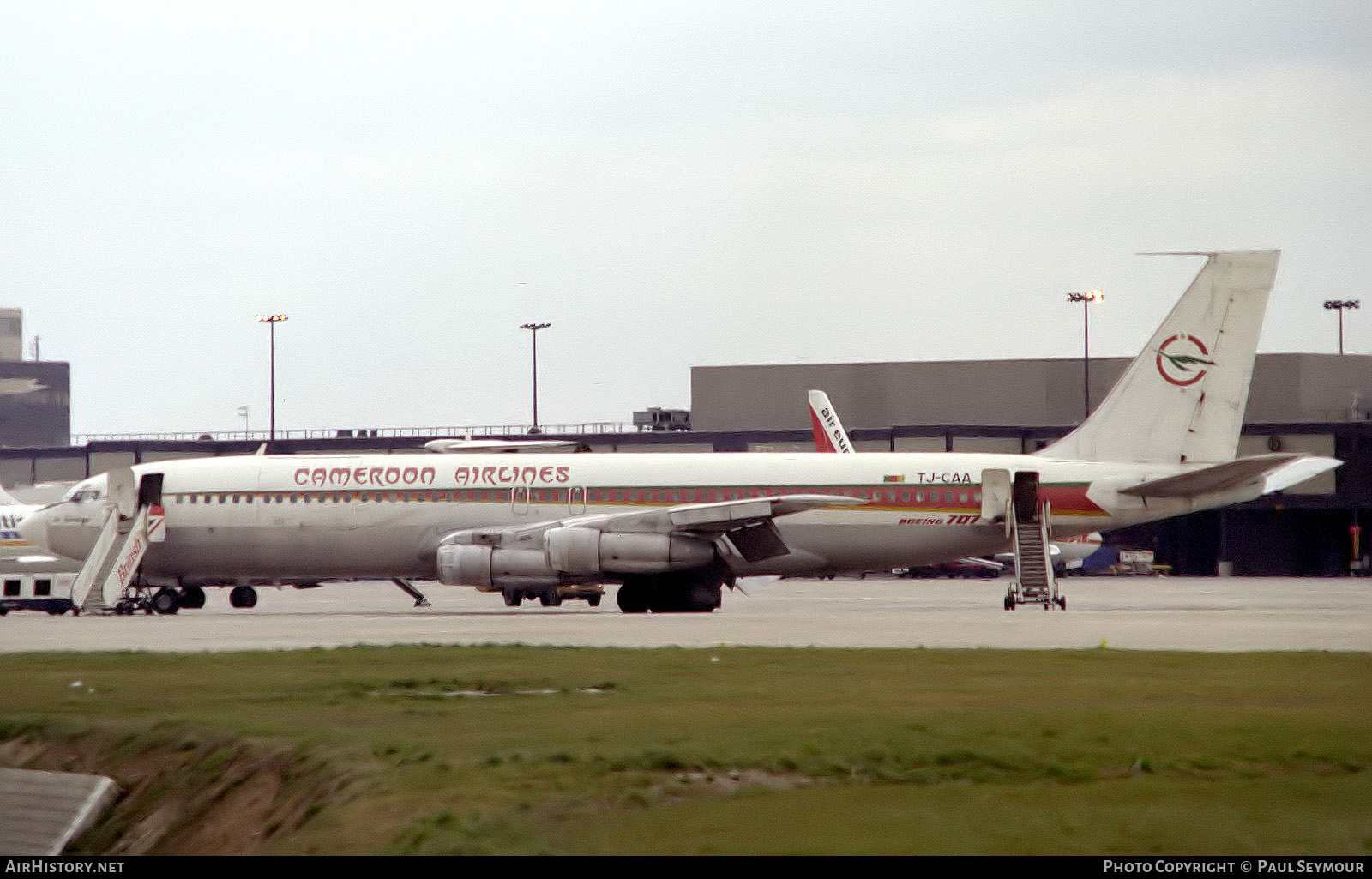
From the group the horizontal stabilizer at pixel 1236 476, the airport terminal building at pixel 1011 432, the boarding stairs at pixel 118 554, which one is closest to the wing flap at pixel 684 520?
the horizontal stabilizer at pixel 1236 476

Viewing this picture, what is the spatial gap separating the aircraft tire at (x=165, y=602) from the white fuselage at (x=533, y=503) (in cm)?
53

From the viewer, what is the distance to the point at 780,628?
2852 cm

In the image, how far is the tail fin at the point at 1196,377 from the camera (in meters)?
40.0

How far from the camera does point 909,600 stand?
48.0 metres

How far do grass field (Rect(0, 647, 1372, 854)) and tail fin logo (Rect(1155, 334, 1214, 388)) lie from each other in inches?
817

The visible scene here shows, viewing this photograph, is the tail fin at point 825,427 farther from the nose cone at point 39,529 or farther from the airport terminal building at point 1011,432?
the nose cone at point 39,529

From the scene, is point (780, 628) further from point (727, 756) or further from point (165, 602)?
point (165, 602)

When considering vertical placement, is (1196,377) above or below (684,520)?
above

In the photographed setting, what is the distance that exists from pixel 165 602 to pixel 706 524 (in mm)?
14573

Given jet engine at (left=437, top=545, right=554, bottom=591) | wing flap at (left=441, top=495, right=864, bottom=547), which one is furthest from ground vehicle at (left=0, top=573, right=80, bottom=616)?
jet engine at (left=437, top=545, right=554, bottom=591)

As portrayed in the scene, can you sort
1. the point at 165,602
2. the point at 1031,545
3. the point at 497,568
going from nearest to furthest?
the point at 497,568
the point at 1031,545
the point at 165,602

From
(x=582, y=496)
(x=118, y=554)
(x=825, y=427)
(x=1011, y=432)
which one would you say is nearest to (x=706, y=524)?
(x=582, y=496)

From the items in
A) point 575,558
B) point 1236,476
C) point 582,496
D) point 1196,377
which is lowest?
point 575,558
